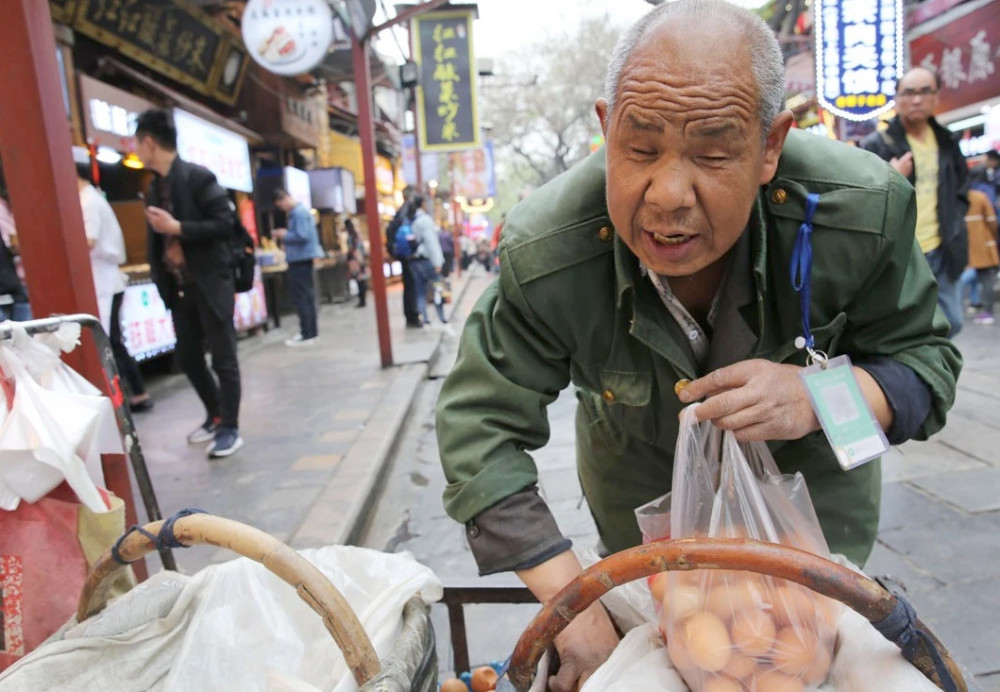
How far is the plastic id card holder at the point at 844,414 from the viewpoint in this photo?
113 centimetres

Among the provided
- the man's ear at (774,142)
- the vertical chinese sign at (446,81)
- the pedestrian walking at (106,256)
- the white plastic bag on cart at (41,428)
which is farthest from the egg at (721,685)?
the vertical chinese sign at (446,81)

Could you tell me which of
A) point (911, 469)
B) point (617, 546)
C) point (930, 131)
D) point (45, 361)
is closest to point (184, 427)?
point (45, 361)

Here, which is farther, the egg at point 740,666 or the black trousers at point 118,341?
the black trousers at point 118,341

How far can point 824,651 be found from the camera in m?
1.10

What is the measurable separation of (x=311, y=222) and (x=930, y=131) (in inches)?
259

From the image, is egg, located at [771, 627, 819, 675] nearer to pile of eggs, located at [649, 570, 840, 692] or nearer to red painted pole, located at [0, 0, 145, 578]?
pile of eggs, located at [649, 570, 840, 692]

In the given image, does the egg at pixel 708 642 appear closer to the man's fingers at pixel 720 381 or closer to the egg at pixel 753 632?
the egg at pixel 753 632

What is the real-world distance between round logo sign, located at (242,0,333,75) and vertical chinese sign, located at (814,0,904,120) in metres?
5.04

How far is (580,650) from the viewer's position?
1207 millimetres

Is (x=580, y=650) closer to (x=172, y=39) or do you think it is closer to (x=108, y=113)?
(x=108, y=113)

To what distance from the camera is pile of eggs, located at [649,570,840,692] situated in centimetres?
105

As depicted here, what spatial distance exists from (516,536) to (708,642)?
0.36 metres

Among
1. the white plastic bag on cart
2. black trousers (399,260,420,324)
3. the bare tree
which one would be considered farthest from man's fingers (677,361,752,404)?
the bare tree

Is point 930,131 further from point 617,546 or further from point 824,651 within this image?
point 824,651
